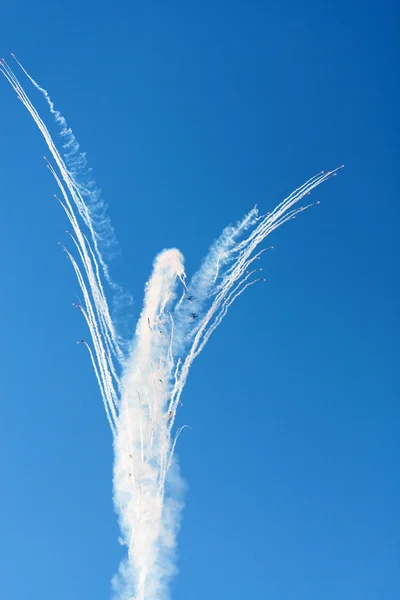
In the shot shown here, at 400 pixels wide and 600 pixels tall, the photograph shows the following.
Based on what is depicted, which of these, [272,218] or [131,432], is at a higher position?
[272,218]

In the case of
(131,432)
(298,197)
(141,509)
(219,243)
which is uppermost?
(298,197)

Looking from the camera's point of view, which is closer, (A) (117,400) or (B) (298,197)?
(A) (117,400)

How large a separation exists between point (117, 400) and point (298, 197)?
35.0 ft

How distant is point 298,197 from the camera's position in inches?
757

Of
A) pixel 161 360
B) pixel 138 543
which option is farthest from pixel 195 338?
pixel 138 543

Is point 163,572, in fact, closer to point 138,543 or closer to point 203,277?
point 138,543

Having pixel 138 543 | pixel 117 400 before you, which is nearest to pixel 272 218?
pixel 117 400

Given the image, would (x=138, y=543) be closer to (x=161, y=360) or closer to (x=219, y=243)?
(x=161, y=360)

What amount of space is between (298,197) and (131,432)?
37.0 feet

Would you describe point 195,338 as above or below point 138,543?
above

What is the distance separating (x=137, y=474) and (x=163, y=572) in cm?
398

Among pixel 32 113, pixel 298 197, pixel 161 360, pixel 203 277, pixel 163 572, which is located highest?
pixel 32 113

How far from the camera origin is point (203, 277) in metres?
18.2

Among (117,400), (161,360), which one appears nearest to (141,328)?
(161,360)
